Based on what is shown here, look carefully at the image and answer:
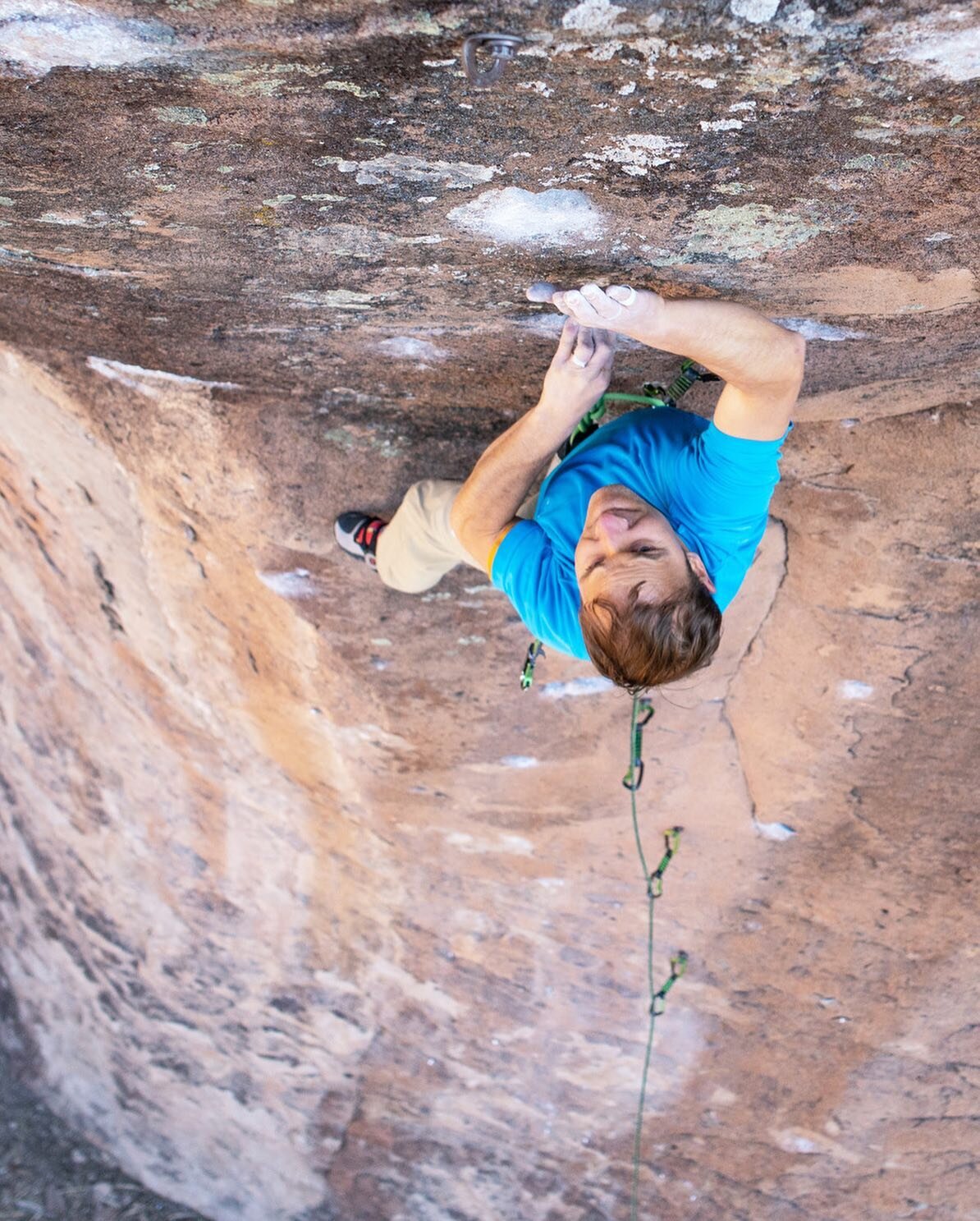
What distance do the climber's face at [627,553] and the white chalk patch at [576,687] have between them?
81cm

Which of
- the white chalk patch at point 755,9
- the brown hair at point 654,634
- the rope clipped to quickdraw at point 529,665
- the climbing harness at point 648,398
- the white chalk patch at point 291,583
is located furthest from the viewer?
the white chalk patch at point 291,583

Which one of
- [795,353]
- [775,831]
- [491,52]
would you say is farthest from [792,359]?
[775,831]

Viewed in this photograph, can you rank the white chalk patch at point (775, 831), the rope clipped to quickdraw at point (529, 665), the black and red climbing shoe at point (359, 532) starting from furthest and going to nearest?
the white chalk patch at point (775, 831)
the black and red climbing shoe at point (359, 532)
the rope clipped to quickdraw at point (529, 665)

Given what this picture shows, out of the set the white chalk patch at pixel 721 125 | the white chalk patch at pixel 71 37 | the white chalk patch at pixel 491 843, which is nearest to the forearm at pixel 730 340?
the white chalk patch at pixel 721 125

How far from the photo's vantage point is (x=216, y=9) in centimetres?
86

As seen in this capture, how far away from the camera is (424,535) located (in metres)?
1.89

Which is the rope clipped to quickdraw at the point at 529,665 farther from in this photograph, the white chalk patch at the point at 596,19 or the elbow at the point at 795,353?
the white chalk patch at the point at 596,19

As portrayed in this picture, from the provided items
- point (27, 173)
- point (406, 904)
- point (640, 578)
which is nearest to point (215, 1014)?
point (406, 904)

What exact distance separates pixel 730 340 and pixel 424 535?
2.65ft

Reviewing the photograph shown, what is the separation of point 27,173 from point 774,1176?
3.17m

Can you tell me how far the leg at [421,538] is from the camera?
1.88 metres

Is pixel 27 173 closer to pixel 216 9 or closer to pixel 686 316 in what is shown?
pixel 216 9

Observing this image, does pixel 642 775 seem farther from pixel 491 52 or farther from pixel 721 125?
pixel 491 52

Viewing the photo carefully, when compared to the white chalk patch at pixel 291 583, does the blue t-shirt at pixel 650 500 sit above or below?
above
